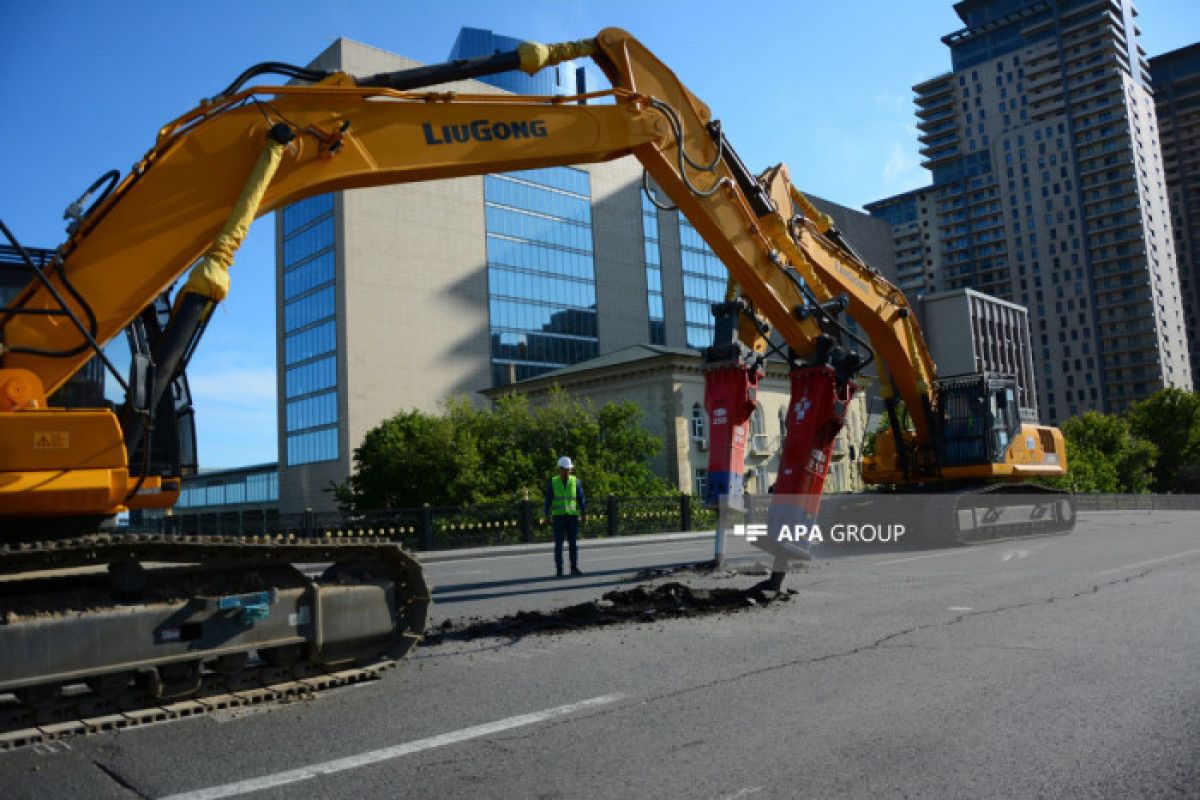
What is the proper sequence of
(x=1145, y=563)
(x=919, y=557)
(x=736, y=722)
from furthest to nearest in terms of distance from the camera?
(x=919, y=557) < (x=1145, y=563) < (x=736, y=722)

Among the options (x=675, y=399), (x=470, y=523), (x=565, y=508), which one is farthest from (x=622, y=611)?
(x=675, y=399)

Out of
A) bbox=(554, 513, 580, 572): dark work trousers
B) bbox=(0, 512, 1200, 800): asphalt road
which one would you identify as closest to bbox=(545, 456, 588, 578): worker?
bbox=(554, 513, 580, 572): dark work trousers

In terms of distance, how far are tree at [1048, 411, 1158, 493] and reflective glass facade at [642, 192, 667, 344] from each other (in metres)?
30.6

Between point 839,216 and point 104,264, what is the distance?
4373 inches

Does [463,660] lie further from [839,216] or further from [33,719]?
[839,216]

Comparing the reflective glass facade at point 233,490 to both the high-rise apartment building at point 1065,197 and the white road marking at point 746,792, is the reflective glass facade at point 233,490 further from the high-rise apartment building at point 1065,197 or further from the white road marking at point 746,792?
the high-rise apartment building at point 1065,197

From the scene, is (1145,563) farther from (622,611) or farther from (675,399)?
(675,399)

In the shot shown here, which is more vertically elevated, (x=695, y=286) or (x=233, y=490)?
(x=695, y=286)

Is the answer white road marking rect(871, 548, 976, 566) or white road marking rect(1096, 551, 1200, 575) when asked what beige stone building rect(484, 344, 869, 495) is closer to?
white road marking rect(871, 548, 976, 566)

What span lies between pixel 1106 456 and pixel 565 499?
5269cm

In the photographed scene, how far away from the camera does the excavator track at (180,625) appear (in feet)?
13.8

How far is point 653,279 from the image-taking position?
229ft

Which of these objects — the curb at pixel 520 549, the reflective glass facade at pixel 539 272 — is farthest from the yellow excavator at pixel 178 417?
the reflective glass facade at pixel 539 272

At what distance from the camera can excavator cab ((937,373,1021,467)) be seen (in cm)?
1708
